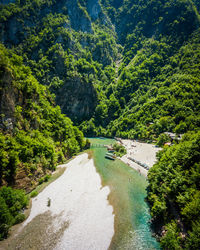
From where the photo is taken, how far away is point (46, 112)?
163ft

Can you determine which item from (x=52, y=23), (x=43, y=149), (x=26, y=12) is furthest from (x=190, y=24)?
(x=43, y=149)

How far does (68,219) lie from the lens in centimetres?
2391

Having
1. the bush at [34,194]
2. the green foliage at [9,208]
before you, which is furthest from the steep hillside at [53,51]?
the green foliage at [9,208]

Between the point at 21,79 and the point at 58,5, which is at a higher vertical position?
the point at 58,5

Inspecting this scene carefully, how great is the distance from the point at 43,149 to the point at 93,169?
57.9ft

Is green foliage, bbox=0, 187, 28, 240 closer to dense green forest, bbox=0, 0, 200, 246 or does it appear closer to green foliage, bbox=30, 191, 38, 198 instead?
dense green forest, bbox=0, 0, 200, 246

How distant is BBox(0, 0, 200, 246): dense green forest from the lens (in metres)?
24.6

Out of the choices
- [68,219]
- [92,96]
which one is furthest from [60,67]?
[68,219]

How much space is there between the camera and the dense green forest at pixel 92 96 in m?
24.6

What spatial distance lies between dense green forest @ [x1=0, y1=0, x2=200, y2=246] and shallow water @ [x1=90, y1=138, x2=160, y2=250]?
274cm

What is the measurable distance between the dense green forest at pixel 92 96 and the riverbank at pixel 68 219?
6.80 meters

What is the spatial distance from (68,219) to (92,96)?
440ft

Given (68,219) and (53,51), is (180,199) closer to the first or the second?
(68,219)

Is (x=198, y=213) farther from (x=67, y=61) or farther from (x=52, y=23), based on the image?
(x=52, y=23)
